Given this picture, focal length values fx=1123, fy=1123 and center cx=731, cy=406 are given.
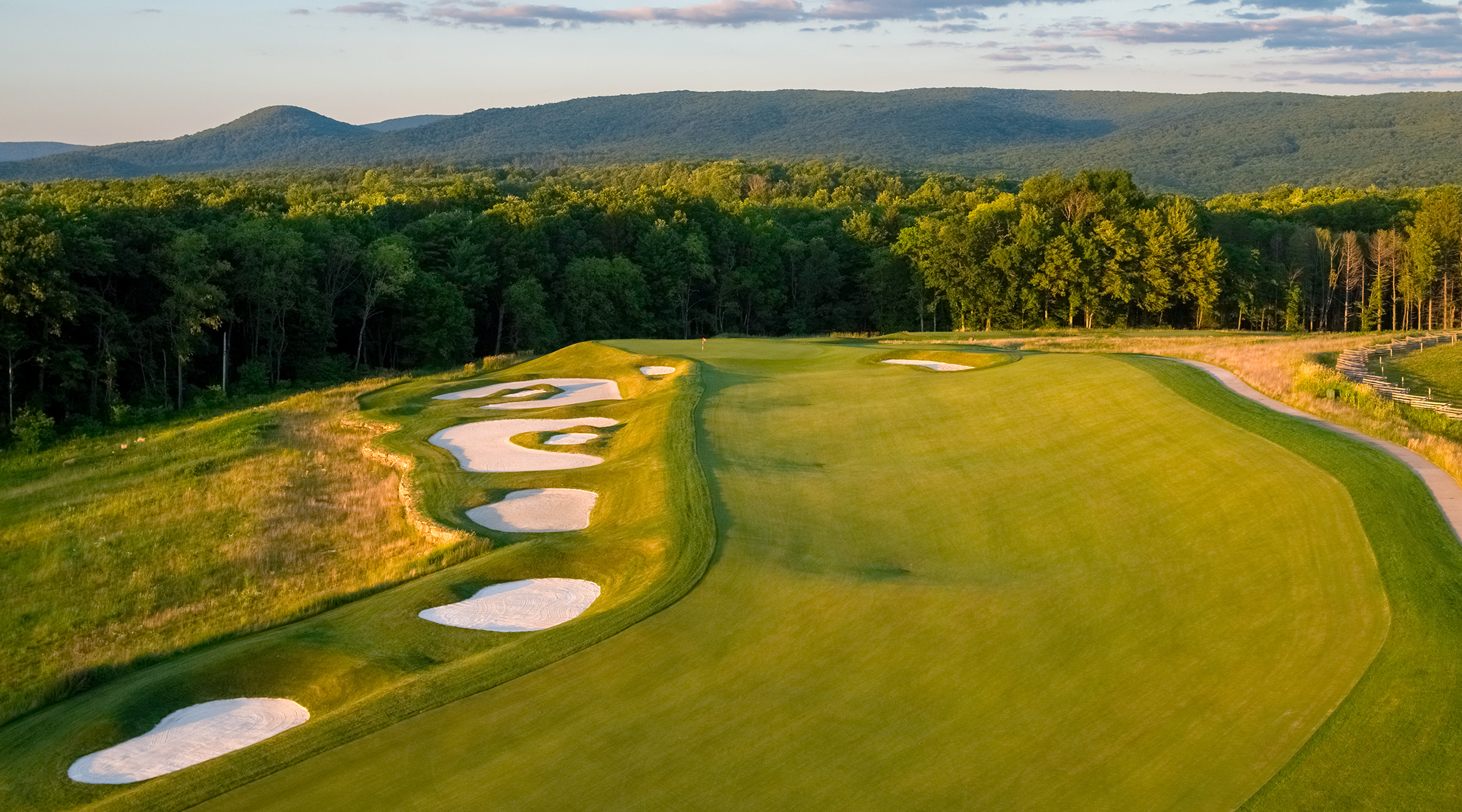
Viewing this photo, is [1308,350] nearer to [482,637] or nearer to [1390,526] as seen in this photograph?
[1390,526]

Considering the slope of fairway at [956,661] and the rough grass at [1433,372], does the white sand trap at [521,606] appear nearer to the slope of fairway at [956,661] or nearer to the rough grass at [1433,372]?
the slope of fairway at [956,661]

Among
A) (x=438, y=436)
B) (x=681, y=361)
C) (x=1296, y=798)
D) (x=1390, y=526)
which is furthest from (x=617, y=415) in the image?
(x=1296, y=798)


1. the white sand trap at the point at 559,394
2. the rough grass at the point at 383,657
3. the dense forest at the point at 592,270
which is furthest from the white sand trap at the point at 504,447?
the dense forest at the point at 592,270

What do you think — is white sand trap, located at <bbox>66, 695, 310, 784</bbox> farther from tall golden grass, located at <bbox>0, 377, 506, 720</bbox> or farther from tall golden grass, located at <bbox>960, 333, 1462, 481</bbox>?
tall golden grass, located at <bbox>960, 333, 1462, 481</bbox>

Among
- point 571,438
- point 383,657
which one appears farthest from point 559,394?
point 383,657

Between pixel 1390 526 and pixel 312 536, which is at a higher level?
pixel 1390 526
